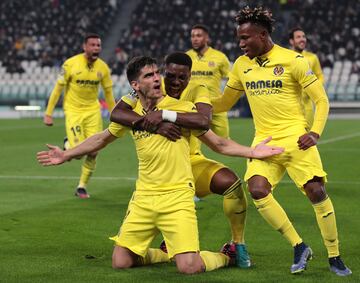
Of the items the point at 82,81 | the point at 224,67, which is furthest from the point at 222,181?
the point at 224,67

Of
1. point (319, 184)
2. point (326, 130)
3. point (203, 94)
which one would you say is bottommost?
point (326, 130)

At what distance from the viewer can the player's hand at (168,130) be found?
25.5 ft

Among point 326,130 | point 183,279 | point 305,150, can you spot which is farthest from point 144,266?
point 326,130

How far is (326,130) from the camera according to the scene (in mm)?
29172

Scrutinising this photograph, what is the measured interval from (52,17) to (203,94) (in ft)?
139

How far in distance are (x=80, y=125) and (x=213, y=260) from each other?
6.80 meters

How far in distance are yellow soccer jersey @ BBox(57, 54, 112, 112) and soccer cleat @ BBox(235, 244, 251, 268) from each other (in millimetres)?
6810

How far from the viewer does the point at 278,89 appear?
817cm

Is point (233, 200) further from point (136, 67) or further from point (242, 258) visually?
point (136, 67)

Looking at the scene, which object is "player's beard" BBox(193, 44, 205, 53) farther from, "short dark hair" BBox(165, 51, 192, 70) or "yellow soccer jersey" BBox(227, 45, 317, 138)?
"short dark hair" BBox(165, 51, 192, 70)

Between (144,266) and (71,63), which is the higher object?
(71,63)

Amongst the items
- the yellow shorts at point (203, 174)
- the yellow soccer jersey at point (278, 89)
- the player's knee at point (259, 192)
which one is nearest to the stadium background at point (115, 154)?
the player's knee at point (259, 192)

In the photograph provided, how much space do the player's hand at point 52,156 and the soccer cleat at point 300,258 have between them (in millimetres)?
2225

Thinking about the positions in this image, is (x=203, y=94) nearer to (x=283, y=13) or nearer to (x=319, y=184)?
(x=319, y=184)
